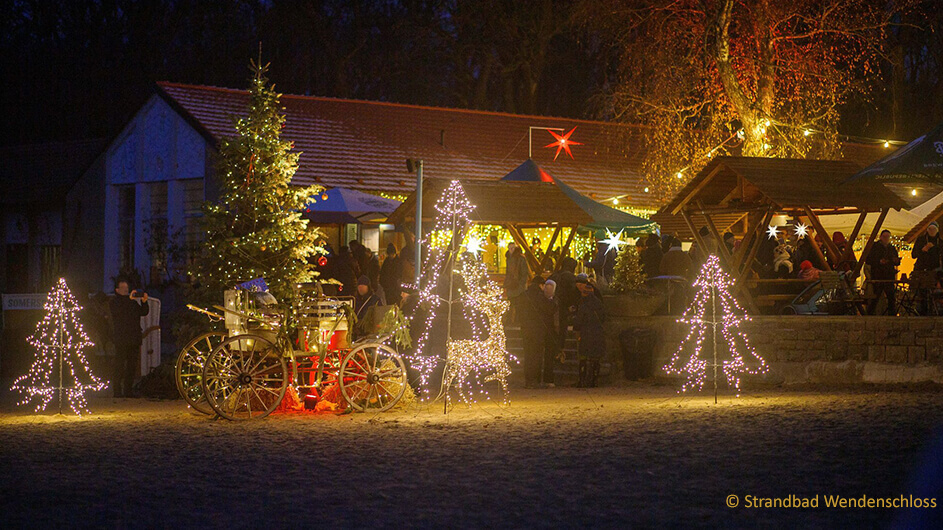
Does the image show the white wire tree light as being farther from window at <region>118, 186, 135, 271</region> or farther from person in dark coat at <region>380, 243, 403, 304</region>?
window at <region>118, 186, 135, 271</region>

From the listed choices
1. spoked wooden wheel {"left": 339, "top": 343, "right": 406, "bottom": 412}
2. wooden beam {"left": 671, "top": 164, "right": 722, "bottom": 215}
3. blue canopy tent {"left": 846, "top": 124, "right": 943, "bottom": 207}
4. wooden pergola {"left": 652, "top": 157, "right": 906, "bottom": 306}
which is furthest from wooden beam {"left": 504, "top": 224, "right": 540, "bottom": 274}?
spoked wooden wheel {"left": 339, "top": 343, "right": 406, "bottom": 412}

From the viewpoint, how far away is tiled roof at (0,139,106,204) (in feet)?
108

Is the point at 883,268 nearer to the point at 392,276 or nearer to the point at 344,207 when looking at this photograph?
the point at 392,276

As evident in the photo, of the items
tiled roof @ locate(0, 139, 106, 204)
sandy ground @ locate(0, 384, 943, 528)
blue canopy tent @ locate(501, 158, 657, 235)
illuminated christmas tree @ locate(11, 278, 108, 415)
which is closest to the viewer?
sandy ground @ locate(0, 384, 943, 528)

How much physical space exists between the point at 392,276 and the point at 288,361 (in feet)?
24.0

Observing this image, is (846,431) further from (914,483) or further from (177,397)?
(177,397)

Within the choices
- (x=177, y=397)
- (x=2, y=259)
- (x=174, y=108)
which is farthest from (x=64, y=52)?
(x=177, y=397)

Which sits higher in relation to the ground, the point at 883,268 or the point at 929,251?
the point at 929,251

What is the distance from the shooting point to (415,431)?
1184 cm

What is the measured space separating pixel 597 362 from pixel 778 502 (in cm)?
942

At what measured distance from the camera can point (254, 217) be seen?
617 inches

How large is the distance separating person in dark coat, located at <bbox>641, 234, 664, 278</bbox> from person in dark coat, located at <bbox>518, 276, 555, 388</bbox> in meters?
3.41

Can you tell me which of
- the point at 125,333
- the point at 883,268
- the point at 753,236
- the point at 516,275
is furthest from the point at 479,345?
the point at 883,268

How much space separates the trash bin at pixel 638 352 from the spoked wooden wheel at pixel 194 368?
653cm
